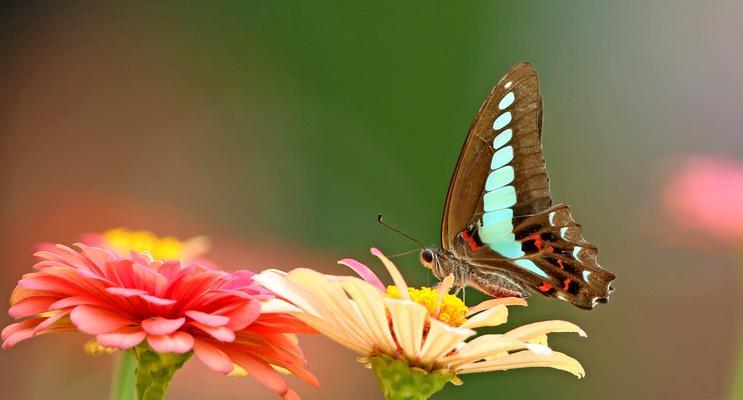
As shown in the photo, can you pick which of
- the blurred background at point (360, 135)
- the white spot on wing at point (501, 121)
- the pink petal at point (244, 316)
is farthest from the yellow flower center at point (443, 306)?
the blurred background at point (360, 135)

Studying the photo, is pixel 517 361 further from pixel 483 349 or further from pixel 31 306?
pixel 31 306

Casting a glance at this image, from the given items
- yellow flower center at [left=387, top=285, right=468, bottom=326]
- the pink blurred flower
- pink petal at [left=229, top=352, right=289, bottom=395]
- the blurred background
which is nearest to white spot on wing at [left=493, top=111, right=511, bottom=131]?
yellow flower center at [left=387, top=285, right=468, bottom=326]

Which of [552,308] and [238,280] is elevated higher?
[238,280]

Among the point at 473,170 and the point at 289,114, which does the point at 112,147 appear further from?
the point at 473,170

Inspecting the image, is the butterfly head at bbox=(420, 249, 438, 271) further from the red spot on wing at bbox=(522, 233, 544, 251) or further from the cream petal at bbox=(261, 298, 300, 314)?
the cream petal at bbox=(261, 298, 300, 314)

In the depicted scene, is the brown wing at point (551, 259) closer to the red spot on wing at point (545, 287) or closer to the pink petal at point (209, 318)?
the red spot on wing at point (545, 287)

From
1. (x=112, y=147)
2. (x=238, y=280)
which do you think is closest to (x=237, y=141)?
(x=112, y=147)
